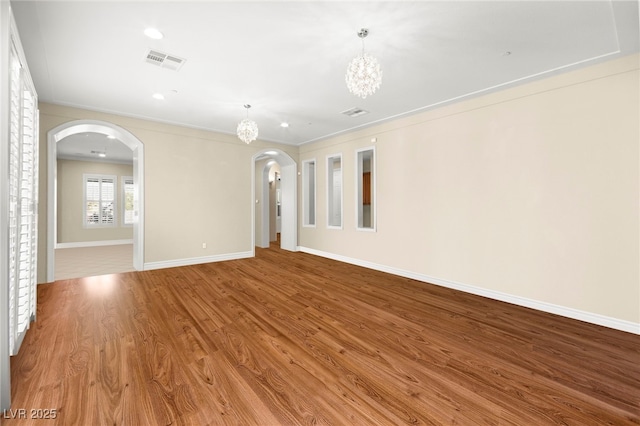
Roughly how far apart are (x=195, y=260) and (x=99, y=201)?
18.6ft

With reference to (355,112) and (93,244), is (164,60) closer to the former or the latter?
(355,112)

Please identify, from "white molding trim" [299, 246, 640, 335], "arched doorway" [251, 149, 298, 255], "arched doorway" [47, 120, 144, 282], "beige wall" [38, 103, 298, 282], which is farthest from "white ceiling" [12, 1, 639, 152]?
"arched doorway" [251, 149, 298, 255]

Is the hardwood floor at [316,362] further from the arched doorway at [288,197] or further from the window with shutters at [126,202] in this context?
the window with shutters at [126,202]

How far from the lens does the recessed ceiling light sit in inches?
102

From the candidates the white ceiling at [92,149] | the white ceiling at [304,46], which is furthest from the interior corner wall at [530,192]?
the white ceiling at [92,149]

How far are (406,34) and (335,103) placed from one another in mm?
1905

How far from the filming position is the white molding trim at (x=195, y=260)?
17.7ft

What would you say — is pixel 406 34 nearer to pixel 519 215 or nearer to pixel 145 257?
pixel 519 215

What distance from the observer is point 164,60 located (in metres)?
3.12

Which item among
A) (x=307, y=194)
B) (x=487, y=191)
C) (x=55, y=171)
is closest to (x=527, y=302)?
(x=487, y=191)

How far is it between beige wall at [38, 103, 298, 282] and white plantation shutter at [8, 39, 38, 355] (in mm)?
2168

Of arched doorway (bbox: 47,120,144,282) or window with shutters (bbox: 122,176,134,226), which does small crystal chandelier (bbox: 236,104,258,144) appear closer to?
arched doorway (bbox: 47,120,144,282)

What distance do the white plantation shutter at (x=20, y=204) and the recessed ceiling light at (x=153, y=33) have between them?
99 centimetres

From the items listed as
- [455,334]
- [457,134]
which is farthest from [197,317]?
[457,134]
